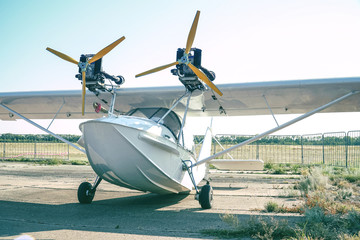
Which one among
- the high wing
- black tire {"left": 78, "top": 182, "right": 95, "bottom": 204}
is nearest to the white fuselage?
black tire {"left": 78, "top": 182, "right": 95, "bottom": 204}

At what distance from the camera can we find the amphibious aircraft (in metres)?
5.78

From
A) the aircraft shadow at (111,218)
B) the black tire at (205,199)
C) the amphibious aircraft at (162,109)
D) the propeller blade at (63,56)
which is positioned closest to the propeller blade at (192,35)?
the amphibious aircraft at (162,109)

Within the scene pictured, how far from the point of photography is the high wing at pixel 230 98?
798cm

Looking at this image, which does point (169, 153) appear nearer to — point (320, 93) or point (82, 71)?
point (82, 71)

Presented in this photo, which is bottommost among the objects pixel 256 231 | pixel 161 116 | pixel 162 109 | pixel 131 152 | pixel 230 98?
pixel 256 231

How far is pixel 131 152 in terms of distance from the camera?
5.69m

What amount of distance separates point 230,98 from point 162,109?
2529 mm

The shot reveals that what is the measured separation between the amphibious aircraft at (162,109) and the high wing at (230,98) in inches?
0.9

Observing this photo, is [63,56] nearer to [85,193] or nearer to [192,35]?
[192,35]

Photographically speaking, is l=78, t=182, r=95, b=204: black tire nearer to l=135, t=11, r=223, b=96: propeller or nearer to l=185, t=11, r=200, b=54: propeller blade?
l=135, t=11, r=223, b=96: propeller

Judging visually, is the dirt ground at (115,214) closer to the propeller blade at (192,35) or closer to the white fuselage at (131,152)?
the white fuselage at (131,152)

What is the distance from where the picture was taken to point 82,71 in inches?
283

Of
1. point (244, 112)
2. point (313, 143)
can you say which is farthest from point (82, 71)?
point (313, 143)

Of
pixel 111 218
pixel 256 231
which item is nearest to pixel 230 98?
pixel 111 218
